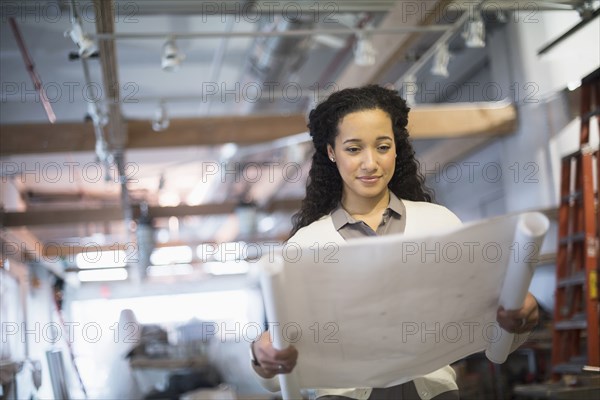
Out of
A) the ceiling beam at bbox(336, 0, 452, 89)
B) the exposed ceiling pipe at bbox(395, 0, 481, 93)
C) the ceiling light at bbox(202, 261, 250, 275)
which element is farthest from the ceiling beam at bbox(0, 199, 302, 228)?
the ceiling light at bbox(202, 261, 250, 275)

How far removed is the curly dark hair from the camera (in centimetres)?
188

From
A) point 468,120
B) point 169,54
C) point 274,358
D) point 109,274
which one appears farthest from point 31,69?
point 109,274

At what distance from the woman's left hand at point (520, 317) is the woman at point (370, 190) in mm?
110

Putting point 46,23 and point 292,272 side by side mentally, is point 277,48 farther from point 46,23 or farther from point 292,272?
point 292,272

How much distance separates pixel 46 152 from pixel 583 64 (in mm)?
3691

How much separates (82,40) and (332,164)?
2.23 m

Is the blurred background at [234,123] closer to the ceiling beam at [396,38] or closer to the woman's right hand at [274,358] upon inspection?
the ceiling beam at [396,38]

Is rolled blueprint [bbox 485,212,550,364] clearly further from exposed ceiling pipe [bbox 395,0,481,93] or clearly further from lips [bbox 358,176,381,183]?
exposed ceiling pipe [bbox 395,0,481,93]

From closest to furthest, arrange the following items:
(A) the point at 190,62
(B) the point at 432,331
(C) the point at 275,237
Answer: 1. (B) the point at 432,331
2. (A) the point at 190,62
3. (C) the point at 275,237

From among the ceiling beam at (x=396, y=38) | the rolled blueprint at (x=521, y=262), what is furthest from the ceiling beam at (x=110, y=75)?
the rolled blueprint at (x=521, y=262)

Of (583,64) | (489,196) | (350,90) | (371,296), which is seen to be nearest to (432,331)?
(371,296)

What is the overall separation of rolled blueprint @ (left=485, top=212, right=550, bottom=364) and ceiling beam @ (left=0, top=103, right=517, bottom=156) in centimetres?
434

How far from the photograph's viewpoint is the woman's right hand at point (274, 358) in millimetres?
1479

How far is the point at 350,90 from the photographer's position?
1.92 m
